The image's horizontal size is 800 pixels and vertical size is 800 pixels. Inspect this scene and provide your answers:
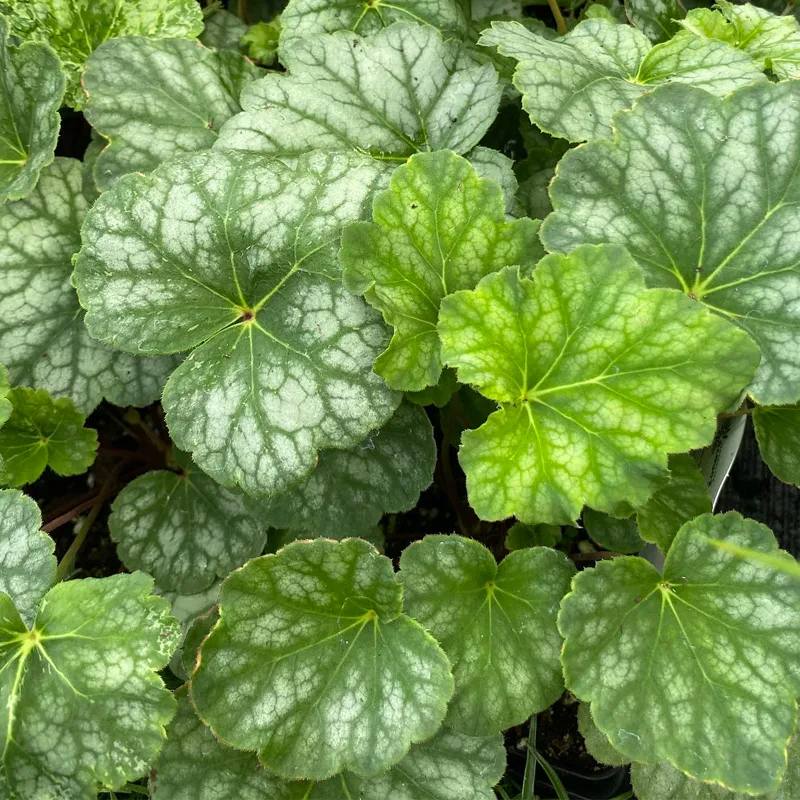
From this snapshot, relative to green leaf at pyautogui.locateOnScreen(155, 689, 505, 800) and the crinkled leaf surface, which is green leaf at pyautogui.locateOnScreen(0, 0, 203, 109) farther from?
green leaf at pyautogui.locateOnScreen(155, 689, 505, 800)

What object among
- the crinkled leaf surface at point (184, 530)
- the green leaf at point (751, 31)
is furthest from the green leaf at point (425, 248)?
the green leaf at point (751, 31)

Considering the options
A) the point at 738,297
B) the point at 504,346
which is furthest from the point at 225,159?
the point at 738,297

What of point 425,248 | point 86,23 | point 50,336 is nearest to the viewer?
point 425,248

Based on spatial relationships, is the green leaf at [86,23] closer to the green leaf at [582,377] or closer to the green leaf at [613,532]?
the green leaf at [582,377]

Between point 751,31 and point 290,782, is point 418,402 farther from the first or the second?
point 751,31

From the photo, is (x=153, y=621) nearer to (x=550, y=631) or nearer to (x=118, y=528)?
(x=118, y=528)

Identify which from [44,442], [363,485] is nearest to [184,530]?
[44,442]
